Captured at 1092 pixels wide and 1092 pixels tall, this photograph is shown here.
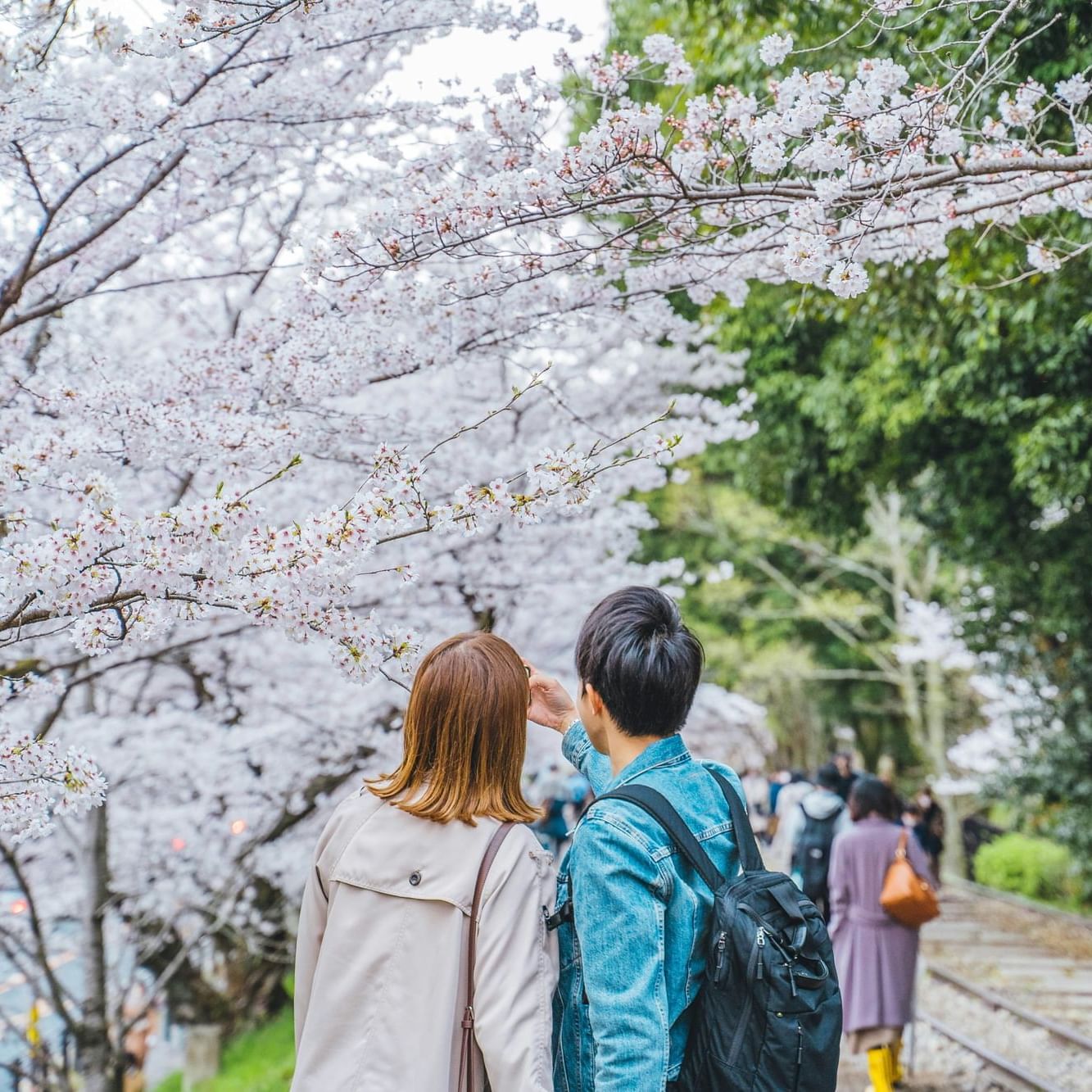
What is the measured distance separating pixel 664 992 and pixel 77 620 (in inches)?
51.2

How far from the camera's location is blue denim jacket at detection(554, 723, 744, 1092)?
1.52 metres

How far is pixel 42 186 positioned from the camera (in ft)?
10.4

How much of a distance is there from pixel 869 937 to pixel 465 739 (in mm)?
3714

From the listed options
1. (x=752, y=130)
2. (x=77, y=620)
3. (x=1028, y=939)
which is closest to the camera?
(x=77, y=620)

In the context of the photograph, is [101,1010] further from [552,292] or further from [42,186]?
[552,292]

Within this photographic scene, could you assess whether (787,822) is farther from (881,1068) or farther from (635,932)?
(635,932)

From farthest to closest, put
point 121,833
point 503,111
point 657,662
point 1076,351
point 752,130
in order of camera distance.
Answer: point 1076,351 < point 121,833 < point 503,111 < point 752,130 < point 657,662

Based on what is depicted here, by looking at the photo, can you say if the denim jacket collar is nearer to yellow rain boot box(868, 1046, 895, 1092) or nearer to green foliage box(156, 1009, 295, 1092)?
yellow rain boot box(868, 1046, 895, 1092)

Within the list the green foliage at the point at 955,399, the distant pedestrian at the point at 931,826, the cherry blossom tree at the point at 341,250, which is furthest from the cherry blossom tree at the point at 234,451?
the distant pedestrian at the point at 931,826

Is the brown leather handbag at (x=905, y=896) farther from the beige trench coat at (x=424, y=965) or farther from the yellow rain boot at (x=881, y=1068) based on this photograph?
the beige trench coat at (x=424, y=965)

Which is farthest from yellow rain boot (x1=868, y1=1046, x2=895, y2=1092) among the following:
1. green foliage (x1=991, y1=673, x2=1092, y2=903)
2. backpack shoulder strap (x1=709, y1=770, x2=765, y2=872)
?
green foliage (x1=991, y1=673, x2=1092, y2=903)

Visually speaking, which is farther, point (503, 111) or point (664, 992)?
point (503, 111)

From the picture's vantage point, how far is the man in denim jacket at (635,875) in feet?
5.02

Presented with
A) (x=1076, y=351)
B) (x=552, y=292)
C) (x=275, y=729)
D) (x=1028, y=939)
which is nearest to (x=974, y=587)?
(x=1028, y=939)
